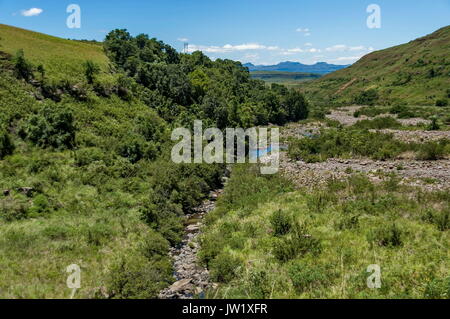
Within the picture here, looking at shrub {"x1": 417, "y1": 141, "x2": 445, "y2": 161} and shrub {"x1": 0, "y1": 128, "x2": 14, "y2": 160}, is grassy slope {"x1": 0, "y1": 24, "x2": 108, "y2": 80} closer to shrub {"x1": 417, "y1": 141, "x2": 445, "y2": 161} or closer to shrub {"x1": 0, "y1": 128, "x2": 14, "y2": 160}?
shrub {"x1": 0, "y1": 128, "x2": 14, "y2": 160}

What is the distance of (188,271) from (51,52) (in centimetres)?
5531

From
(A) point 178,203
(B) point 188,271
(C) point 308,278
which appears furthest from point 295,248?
(A) point 178,203

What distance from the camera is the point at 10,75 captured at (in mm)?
45562

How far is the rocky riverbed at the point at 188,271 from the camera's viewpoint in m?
19.0

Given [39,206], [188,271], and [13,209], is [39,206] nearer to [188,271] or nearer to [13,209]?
[13,209]

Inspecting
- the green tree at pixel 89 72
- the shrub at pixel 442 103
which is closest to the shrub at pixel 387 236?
the green tree at pixel 89 72

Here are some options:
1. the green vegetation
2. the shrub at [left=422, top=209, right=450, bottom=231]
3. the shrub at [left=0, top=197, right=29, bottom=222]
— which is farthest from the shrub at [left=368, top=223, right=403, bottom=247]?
the shrub at [left=0, top=197, right=29, bottom=222]

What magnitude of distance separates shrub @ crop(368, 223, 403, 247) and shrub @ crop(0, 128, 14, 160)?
111ft

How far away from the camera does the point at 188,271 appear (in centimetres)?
2142

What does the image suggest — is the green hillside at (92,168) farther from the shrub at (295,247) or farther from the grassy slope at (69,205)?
the shrub at (295,247)

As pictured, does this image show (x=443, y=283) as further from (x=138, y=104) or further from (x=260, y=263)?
(x=138, y=104)

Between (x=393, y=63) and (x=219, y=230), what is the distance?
650 ft

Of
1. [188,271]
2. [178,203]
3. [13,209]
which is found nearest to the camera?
[188,271]

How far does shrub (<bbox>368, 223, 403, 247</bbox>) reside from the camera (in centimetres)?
2011
